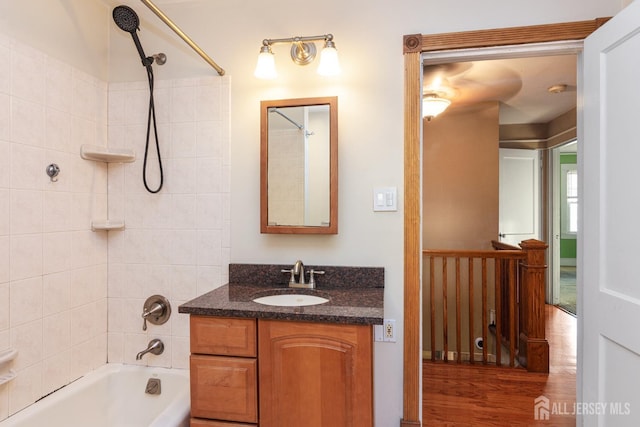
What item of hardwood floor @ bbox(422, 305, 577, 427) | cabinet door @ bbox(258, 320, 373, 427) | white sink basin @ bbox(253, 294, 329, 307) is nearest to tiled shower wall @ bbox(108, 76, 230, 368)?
white sink basin @ bbox(253, 294, 329, 307)

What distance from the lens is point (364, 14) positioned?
1.86 meters

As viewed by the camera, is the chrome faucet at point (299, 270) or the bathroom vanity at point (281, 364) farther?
the chrome faucet at point (299, 270)

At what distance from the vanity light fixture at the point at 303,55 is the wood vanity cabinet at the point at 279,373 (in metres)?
1.18

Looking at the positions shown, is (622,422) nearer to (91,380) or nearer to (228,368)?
(228,368)

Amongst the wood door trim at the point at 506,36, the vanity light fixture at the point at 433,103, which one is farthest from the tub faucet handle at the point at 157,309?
the vanity light fixture at the point at 433,103

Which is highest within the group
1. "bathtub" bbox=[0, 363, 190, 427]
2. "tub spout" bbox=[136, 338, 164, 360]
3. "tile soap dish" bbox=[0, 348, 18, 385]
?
"tile soap dish" bbox=[0, 348, 18, 385]

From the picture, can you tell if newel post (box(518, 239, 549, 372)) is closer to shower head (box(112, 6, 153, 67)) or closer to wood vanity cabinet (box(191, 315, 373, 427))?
wood vanity cabinet (box(191, 315, 373, 427))

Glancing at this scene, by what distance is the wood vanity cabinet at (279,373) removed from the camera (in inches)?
53.5

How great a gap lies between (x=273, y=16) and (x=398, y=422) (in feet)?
7.38

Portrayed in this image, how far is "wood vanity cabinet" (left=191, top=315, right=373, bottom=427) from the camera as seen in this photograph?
1.36 m

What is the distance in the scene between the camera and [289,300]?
5.82ft

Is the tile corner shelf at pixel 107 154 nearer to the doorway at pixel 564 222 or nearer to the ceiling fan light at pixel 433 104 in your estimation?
the ceiling fan light at pixel 433 104

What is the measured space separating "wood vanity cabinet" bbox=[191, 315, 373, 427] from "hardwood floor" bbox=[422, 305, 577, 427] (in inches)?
42.7

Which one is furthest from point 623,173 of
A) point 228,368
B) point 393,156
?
point 228,368
